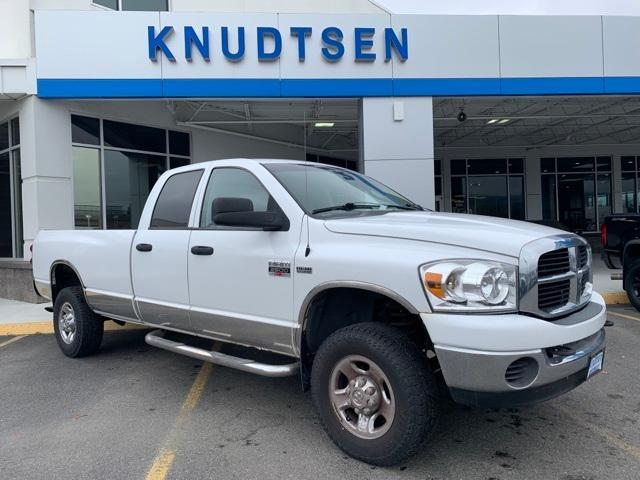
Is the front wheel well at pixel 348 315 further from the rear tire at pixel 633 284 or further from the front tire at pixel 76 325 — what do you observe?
the rear tire at pixel 633 284

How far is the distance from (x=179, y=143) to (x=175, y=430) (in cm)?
1203

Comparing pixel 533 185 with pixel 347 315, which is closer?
pixel 347 315

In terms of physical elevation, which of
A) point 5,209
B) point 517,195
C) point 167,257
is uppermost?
point 517,195

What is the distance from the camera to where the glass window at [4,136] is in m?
12.5

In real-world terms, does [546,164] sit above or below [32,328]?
above

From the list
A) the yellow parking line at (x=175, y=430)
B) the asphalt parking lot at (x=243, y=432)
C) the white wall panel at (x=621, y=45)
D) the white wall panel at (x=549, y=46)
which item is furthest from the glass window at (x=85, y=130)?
the white wall panel at (x=621, y=45)

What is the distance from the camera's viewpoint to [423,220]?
3543mm

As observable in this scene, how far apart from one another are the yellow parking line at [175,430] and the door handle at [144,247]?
138 cm

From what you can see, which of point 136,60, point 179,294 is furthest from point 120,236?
point 136,60

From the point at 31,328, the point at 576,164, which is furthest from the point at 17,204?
the point at 576,164

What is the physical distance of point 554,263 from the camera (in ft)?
10.5

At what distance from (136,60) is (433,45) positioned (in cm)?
636

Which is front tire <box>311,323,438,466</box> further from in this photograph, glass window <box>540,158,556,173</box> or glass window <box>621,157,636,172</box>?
glass window <box>621,157,636,172</box>

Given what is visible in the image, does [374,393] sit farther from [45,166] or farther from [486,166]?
[486,166]
